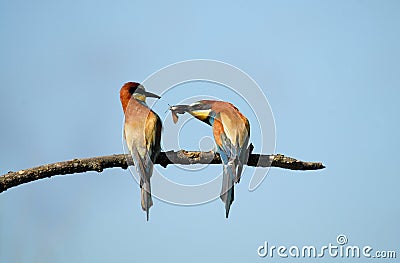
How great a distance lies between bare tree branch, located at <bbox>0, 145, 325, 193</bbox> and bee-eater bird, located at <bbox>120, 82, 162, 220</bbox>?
9cm

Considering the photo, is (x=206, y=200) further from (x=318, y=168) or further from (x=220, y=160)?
(x=318, y=168)

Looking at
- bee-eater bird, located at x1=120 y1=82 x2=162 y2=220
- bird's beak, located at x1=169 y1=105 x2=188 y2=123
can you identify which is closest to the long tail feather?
bee-eater bird, located at x1=120 y1=82 x2=162 y2=220

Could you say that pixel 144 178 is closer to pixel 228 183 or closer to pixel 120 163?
pixel 120 163

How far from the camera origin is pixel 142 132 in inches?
162

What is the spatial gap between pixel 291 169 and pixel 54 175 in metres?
1.38

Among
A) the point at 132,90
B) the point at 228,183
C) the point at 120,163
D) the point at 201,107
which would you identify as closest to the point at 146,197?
the point at 120,163

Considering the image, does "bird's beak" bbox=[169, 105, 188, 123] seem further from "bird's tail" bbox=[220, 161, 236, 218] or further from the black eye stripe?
"bird's tail" bbox=[220, 161, 236, 218]

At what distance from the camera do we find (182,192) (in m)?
3.75

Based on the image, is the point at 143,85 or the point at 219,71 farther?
the point at 143,85

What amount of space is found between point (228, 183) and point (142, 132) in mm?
787

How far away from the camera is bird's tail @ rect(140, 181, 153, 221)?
12.1ft

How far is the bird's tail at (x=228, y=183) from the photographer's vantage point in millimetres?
3660

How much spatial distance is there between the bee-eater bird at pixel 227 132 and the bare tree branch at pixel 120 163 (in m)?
0.07

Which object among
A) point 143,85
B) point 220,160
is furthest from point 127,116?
point 220,160
